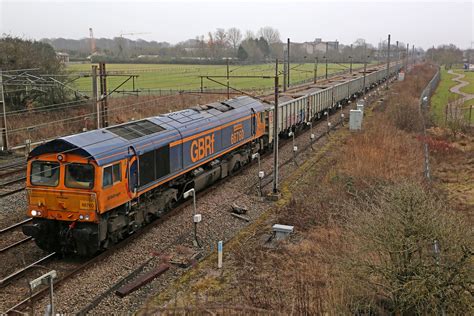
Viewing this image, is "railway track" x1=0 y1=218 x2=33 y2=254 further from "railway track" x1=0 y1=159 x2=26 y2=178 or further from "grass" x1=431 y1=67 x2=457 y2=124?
"grass" x1=431 y1=67 x2=457 y2=124

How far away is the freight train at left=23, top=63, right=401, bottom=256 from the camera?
12883mm

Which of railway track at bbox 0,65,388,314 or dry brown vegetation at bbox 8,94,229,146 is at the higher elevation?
dry brown vegetation at bbox 8,94,229,146

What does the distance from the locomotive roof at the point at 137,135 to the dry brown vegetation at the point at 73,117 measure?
9694mm

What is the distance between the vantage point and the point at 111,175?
13.3 meters

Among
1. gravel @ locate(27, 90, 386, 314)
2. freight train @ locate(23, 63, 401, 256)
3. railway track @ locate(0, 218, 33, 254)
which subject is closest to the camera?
gravel @ locate(27, 90, 386, 314)

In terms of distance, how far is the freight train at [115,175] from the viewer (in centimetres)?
1288

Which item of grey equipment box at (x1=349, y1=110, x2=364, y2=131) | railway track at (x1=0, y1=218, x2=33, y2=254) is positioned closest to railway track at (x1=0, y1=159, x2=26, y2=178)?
railway track at (x1=0, y1=218, x2=33, y2=254)

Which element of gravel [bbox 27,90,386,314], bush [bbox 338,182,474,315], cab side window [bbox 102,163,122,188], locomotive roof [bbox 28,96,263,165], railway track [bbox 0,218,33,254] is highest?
locomotive roof [bbox 28,96,263,165]

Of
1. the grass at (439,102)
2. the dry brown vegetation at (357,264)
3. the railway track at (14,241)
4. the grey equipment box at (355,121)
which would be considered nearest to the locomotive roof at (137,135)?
the railway track at (14,241)

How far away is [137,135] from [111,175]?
2357 mm

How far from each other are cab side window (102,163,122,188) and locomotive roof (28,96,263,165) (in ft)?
0.77

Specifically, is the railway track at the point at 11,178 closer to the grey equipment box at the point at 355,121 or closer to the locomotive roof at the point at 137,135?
the locomotive roof at the point at 137,135

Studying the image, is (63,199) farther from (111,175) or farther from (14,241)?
(14,241)

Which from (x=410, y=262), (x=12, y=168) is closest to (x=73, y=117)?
(x=12, y=168)
